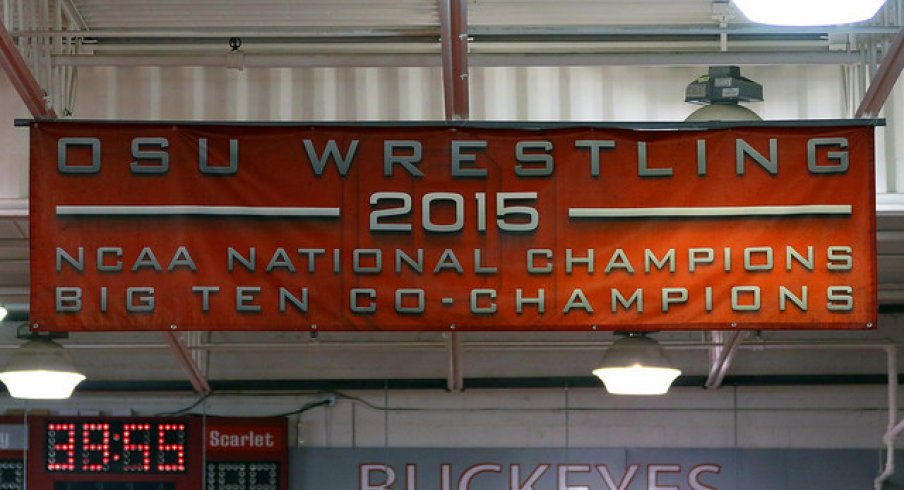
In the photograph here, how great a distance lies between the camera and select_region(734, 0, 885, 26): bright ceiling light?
527cm

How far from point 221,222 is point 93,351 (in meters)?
6.70

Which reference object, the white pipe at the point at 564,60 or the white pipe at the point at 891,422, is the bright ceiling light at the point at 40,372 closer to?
the white pipe at the point at 564,60

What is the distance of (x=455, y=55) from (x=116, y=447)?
656 cm

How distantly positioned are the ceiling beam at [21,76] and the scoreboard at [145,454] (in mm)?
5262

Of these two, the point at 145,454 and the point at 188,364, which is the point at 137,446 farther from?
the point at 188,364

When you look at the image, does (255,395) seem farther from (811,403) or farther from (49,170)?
(49,170)

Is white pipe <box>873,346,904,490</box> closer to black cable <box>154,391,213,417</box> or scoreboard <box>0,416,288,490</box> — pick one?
scoreboard <box>0,416,288,490</box>

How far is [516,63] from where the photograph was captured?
11141 millimetres

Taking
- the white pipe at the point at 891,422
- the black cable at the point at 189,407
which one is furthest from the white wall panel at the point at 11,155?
the white pipe at the point at 891,422

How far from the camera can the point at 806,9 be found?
5312 mm

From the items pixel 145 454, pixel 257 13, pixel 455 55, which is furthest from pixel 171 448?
pixel 455 55

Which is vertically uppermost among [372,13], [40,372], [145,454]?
[372,13]

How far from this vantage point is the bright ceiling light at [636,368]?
12.8m

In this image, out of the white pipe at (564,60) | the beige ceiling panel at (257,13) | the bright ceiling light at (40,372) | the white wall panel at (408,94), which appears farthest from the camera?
the bright ceiling light at (40,372)
